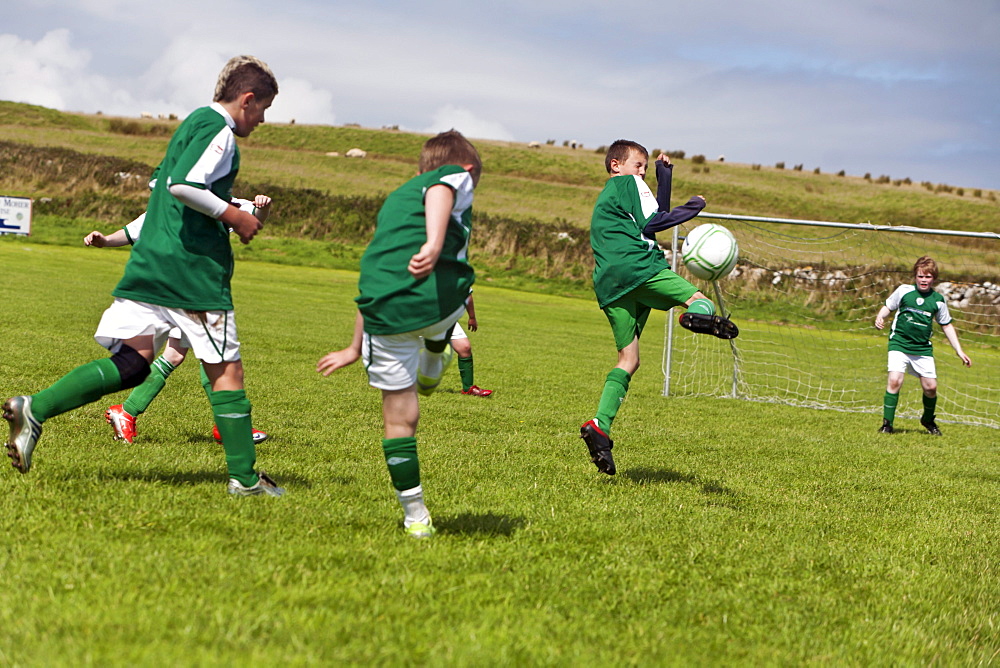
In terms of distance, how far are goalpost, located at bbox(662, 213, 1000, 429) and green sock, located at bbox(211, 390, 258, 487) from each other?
24.9 feet

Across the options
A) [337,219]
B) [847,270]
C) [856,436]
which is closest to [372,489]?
[856,436]

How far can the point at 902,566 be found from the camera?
426cm

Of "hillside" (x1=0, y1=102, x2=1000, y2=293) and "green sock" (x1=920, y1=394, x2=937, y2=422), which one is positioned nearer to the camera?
→ "green sock" (x1=920, y1=394, x2=937, y2=422)

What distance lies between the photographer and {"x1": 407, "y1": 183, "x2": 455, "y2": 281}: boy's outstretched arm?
3652mm

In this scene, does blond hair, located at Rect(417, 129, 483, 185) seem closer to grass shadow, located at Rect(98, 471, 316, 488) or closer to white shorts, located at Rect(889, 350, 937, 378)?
grass shadow, located at Rect(98, 471, 316, 488)

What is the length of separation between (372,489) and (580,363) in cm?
946

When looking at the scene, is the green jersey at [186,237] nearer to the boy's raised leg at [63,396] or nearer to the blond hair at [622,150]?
the boy's raised leg at [63,396]

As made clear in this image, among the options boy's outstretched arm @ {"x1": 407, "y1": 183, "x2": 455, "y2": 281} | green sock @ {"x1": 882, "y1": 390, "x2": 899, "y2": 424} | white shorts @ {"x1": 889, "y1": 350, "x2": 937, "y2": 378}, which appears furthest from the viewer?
white shorts @ {"x1": 889, "y1": 350, "x2": 937, "y2": 378}

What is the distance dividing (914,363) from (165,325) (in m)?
9.27

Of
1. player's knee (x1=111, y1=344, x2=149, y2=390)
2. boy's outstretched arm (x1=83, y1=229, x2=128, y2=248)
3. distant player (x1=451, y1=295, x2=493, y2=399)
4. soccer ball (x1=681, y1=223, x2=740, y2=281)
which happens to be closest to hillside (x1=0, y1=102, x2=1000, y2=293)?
distant player (x1=451, y1=295, x2=493, y2=399)

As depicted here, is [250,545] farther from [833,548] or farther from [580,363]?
[580,363]

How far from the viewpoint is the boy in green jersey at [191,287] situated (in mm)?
4160

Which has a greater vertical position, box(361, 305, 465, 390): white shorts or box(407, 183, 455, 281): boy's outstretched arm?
box(407, 183, 455, 281): boy's outstretched arm

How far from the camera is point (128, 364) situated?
14.2 ft
